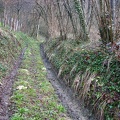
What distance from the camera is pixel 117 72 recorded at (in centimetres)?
579

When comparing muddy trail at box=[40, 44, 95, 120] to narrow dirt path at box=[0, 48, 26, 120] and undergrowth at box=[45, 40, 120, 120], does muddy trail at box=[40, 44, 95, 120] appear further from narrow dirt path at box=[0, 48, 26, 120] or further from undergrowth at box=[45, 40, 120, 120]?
narrow dirt path at box=[0, 48, 26, 120]

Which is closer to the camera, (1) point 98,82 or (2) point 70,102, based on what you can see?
(1) point 98,82

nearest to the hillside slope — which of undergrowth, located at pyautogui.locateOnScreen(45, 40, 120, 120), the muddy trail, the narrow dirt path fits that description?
the narrow dirt path

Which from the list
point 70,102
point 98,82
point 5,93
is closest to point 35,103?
point 5,93

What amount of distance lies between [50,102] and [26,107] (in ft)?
2.91

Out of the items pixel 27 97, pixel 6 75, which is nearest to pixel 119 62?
pixel 27 97

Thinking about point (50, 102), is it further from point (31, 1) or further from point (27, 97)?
point (31, 1)

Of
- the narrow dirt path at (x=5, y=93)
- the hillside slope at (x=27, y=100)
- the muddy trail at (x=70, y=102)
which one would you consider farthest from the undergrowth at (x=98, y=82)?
the narrow dirt path at (x=5, y=93)

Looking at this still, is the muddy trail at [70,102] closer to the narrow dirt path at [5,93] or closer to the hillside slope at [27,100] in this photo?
the hillside slope at [27,100]

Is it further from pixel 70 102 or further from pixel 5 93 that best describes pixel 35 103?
pixel 70 102

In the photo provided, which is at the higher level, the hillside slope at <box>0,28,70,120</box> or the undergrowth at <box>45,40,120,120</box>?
the undergrowth at <box>45,40,120,120</box>

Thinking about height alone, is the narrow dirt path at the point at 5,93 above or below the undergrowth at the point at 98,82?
below

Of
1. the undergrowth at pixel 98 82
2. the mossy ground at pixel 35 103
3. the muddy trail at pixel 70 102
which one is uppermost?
the undergrowth at pixel 98 82

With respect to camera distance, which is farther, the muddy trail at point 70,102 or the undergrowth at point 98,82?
the muddy trail at point 70,102
